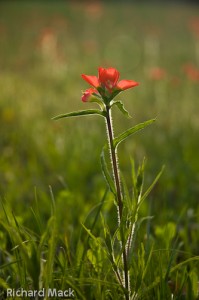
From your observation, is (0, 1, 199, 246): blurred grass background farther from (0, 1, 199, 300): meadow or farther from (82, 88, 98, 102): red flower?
(82, 88, 98, 102): red flower

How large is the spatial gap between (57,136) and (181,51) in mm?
7500

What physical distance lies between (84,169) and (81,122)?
5.22 feet

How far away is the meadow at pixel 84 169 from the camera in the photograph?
1.35 metres

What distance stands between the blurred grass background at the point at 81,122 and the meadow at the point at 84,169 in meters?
0.01

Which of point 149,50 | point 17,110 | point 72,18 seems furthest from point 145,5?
point 17,110

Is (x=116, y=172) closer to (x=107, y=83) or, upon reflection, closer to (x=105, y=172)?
(x=105, y=172)

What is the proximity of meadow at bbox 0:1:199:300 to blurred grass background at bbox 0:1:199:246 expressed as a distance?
0.04 feet

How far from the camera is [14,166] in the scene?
3.18 m

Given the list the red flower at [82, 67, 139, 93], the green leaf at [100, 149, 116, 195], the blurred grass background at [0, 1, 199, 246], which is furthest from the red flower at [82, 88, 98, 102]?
the blurred grass background at [0, 1, 199, 246]

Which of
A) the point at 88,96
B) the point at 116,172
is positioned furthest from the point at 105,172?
the point at 88,96

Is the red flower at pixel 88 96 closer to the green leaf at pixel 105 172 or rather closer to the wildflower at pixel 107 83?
the wildflower at pixel 107 83

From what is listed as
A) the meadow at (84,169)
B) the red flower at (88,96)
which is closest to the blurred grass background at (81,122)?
the meadow at (84,169)

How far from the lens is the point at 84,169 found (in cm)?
325

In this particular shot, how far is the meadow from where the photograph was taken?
1.35 metres
